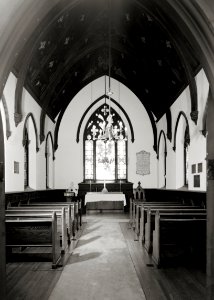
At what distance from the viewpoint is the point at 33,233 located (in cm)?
→ 581

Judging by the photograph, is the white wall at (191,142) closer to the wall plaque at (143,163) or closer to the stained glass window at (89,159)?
the wall plaque at (143,163)

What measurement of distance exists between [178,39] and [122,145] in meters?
8.04

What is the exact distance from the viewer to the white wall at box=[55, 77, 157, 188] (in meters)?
16.5

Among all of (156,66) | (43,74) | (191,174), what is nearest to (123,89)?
(156,66)

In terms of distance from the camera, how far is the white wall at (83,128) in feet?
54.3

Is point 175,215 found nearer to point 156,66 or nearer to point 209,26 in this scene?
point 209,26

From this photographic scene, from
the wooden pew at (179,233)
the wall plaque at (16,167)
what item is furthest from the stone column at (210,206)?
the wall plaque at (16,167)

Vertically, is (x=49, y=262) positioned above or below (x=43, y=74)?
below

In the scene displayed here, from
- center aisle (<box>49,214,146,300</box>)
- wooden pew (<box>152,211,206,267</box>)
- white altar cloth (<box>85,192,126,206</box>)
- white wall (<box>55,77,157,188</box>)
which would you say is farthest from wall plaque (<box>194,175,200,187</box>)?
white wall (<box>55,77,157,188</box>)

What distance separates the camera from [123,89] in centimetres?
1670

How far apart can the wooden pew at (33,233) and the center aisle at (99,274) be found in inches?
19.4

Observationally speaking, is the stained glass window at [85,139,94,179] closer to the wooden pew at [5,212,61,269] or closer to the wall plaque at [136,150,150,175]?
the wall plaque at [136,150,150,175]

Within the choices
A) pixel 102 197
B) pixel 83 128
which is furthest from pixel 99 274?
pixel 83 128

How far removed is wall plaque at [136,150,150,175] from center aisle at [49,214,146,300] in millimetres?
8472
